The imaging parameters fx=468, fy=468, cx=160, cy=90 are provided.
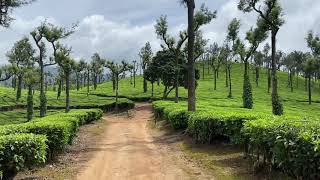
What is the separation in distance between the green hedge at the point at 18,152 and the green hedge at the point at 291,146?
267 inches

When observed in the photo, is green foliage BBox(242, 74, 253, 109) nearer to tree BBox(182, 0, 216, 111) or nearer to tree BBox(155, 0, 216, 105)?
tree BBox(155, 0, 216, 105)

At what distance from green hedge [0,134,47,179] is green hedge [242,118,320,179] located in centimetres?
677

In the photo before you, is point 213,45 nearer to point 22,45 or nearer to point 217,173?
point 22,45

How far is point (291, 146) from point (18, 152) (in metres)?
7.65

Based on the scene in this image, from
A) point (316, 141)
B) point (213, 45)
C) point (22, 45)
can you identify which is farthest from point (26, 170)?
point (213, 45)

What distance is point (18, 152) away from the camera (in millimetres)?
13562

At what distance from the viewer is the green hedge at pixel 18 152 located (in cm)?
1305

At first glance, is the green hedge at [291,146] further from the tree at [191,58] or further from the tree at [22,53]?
the tree at [22,53]

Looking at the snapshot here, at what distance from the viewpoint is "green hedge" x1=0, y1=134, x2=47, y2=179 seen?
13055 mm

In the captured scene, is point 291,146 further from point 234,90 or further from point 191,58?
point 234,90

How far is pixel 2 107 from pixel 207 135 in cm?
Answer: 6213

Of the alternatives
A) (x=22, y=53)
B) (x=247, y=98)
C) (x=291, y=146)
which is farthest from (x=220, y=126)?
(x=22, y=53)

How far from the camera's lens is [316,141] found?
9.48 m

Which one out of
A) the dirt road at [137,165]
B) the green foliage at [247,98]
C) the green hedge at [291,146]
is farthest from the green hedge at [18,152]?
the green foliage at [247,98]
